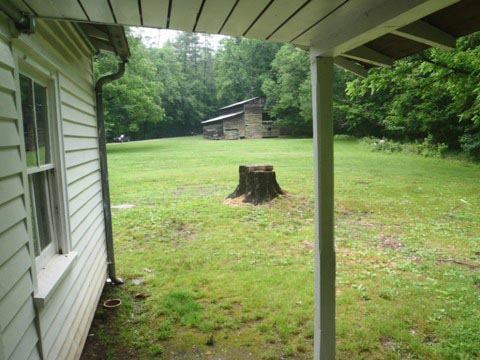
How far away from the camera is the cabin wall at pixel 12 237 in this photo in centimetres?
158

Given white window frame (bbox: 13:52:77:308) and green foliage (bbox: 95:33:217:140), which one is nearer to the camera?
white window frame (bbox: 13:52:77:308)

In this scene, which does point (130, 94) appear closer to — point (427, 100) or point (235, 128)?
point (235, 128)

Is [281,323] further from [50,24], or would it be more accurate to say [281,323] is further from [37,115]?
[50,24]

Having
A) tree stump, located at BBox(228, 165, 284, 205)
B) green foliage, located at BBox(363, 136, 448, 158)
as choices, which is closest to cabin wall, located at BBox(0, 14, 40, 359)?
tree stump, located at BBox(228, 165, 284, 205)

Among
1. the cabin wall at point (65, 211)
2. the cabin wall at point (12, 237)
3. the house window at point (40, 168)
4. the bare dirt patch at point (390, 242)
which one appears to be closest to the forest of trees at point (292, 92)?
the bare dirt patch at point (390, 242)

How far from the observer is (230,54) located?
139 ft

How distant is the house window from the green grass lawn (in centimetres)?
114

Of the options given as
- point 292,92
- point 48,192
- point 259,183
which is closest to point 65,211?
point 48,192

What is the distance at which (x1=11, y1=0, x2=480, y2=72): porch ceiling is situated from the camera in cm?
157

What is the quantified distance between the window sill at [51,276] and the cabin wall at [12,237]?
7 cm

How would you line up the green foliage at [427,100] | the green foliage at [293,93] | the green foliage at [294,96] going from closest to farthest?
1. the green foliage at [427,100]
2. the green foliage at [294,96]
3. the green foliage at [293,93]

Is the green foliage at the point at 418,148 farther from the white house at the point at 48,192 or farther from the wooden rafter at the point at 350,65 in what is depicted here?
the white house at the point at 48,192

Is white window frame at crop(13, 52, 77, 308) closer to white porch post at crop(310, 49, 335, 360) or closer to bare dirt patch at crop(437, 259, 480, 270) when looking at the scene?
white porch post at crop(310, 49, 335, 360)

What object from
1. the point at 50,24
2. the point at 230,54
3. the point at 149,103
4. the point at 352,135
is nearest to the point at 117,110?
the point at 149,103
